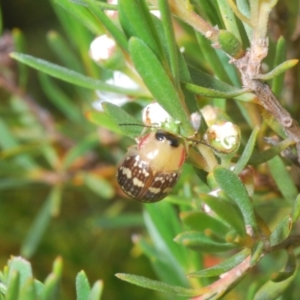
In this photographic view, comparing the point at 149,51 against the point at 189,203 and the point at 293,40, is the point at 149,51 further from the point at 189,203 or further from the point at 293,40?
the point at 293,40

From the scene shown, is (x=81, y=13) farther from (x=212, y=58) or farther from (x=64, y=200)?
(x=64, y=200)

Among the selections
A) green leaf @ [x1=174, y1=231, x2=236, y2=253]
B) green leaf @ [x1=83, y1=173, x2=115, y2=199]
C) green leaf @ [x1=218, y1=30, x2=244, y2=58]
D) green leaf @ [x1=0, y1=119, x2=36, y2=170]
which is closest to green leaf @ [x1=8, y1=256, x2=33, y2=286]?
green leaf @ [x1=174, y1=231, x2=236, y2=253]

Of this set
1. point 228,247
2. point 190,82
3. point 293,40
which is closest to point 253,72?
point 190,82

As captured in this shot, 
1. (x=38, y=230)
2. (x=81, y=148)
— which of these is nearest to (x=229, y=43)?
(x=81, y=148)

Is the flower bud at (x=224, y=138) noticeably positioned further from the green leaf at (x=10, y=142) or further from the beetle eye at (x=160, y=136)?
the green leaf at (x=10, y=142)

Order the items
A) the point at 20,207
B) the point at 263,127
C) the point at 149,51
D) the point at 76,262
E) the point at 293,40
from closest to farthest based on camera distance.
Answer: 1. the point at 149,51
2. the point at 263,127
3. the point at 293,40
4. the point at 76,262
5. the point at 20,207

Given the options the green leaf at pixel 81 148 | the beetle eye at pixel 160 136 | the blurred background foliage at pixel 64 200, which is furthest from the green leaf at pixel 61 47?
the beetle eye at pixel 160 136
